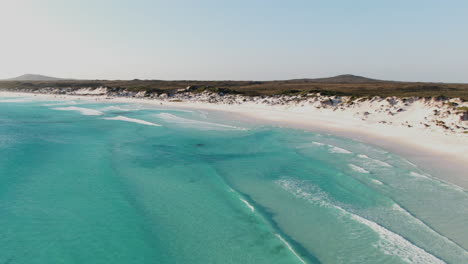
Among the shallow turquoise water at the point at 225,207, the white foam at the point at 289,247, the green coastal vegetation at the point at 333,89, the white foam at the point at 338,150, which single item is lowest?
the white foam at the point at 289,247

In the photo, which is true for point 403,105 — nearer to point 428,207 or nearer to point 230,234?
point 428,207

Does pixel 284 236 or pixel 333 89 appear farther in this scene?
pixel 333 89

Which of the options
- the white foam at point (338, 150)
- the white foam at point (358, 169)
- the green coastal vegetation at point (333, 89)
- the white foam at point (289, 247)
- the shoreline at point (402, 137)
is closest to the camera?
the white foam at point (289, 247)

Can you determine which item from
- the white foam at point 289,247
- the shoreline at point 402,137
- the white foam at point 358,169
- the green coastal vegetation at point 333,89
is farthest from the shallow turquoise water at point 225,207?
the green coastal vegetation at point 333,89

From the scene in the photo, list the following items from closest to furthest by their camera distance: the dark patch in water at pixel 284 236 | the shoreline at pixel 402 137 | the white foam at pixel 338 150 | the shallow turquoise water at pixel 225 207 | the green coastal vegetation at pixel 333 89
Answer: the dark patch in water at pixel 284 236, the shallow turquoise water at pixel 225 207, the shoreline at pixel 402 137, the white foam at pixel 338 150, the green coastal vegetation at pixel 333 89

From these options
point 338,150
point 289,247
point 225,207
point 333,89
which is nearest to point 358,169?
point 338,150

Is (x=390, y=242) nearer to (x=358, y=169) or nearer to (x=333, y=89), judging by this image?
(x=358, y=169)

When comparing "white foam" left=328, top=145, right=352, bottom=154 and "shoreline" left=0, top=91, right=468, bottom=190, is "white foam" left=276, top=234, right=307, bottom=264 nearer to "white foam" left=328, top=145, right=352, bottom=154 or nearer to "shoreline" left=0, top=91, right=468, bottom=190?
"shoreline" left=0, top=91, right=468, bottom=190

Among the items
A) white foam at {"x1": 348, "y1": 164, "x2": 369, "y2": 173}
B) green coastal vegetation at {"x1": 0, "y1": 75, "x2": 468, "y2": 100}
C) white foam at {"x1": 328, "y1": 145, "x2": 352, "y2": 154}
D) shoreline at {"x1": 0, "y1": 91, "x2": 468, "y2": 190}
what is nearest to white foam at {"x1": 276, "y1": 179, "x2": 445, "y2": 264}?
white foam at {"x1": 348, "y1": 164, "x2": 369, "y2": 173}

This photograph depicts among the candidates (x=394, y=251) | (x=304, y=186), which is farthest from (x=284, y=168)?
(x=394, y=251)

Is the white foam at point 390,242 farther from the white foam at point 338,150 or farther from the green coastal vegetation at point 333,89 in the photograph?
the green coastal vegetation at point 333,89
